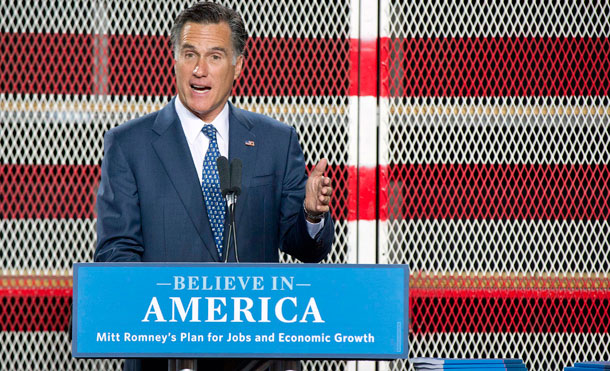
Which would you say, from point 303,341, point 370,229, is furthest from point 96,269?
point 370,229

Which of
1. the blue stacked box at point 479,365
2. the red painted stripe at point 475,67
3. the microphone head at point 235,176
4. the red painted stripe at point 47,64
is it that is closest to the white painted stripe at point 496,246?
the red painted stripe at point 475,67

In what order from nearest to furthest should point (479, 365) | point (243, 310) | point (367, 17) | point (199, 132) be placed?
point (243, 310) < point (199, 132) < point (479, 365) < point (367, 17)

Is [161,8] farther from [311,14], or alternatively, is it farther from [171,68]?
[311,14]

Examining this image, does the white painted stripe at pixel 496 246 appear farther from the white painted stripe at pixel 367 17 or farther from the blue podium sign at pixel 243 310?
the blue podium sign at pixel 243 310

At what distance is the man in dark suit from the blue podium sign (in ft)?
1.11

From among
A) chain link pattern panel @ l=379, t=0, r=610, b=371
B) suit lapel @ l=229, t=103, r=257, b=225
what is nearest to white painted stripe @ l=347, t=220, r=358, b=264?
chain link pattern panel @ l=379, t=0, r=610, b=371

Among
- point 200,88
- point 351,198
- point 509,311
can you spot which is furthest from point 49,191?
point 509,311

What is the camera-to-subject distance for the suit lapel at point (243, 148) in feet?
6.68

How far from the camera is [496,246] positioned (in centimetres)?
342

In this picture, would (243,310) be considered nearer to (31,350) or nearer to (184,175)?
(184,175)

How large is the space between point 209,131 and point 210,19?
263mm

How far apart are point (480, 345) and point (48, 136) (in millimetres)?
1870

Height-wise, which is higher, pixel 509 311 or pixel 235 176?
pixel 509 311

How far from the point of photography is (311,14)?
3.48 meters
